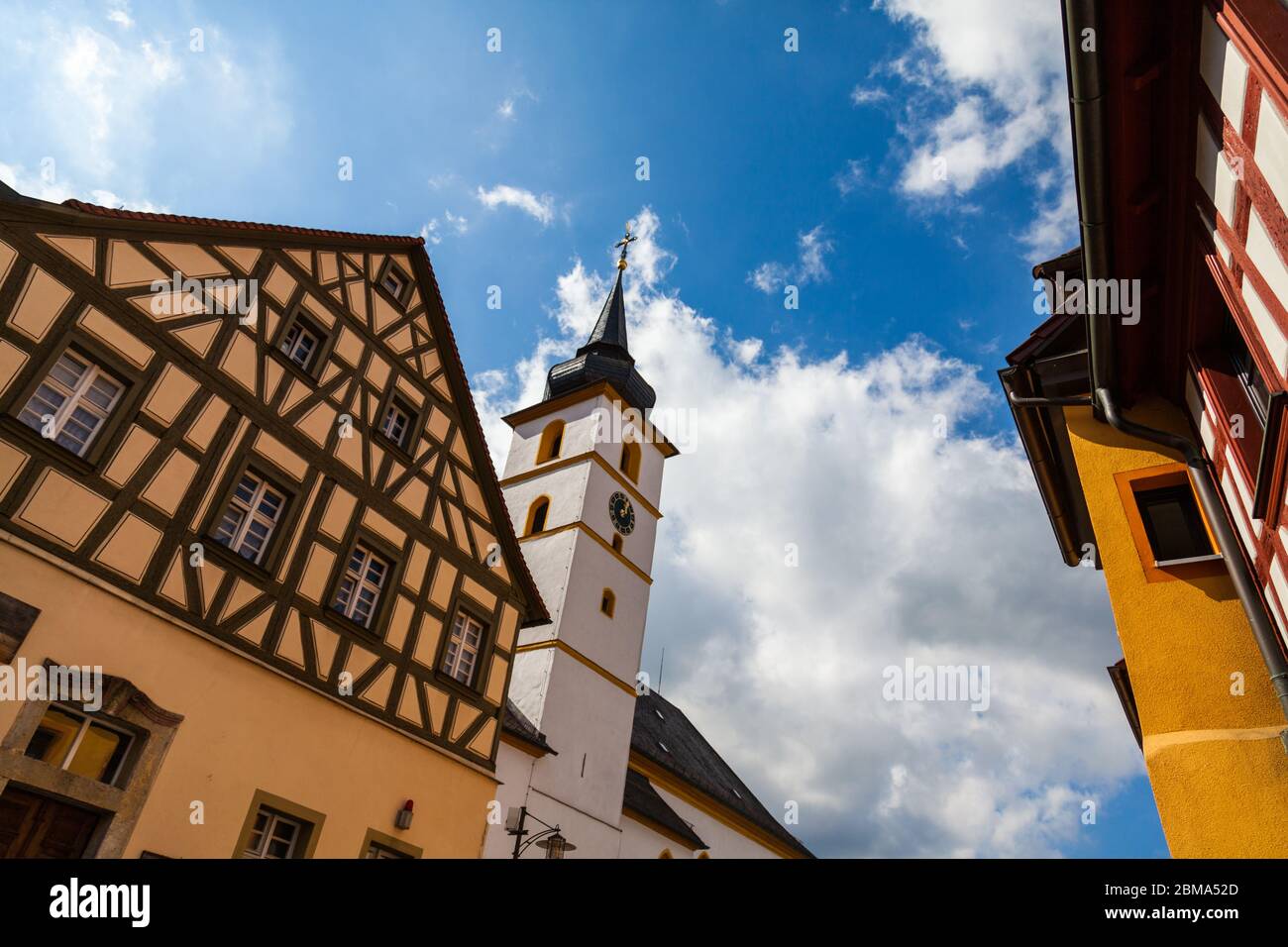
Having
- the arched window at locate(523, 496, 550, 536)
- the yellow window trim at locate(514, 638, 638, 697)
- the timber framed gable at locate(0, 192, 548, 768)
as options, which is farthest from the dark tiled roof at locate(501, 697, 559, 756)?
the arched window at locate(523, 496, 550, 536)

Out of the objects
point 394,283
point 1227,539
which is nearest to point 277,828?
point 394,283

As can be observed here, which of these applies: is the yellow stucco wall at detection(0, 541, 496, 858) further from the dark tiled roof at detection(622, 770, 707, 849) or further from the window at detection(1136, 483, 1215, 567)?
the dark tiled roof at detection(622, 770, 707, 849)

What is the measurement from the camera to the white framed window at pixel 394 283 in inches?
599

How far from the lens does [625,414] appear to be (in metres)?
32.1

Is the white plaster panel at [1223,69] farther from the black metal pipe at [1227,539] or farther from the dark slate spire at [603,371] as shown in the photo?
the dark slate spire at [603,371]

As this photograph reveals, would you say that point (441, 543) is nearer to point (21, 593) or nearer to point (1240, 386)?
point (21, 593)

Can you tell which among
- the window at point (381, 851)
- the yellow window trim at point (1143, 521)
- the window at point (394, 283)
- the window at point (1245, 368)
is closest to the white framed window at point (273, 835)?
the window at point (381, 851)

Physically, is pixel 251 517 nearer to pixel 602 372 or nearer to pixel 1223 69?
pixel 1223 69

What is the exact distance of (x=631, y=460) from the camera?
104 feet

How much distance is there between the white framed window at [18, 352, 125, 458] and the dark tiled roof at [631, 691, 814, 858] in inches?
870

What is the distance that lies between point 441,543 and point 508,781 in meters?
7.26

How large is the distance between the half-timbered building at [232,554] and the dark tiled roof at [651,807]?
1237cm

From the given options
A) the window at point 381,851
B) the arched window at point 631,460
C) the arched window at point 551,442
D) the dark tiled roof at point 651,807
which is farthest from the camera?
the arched window at point 631,460
